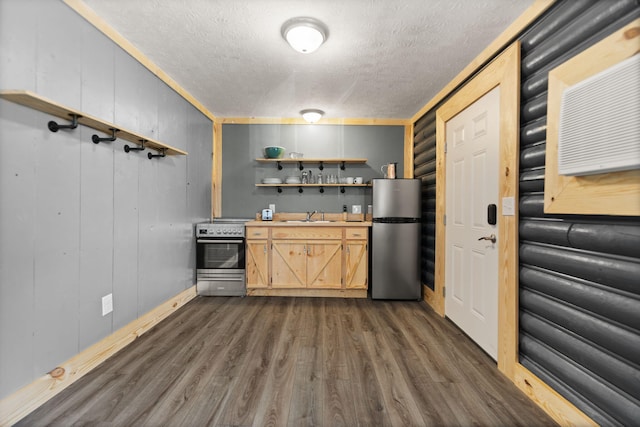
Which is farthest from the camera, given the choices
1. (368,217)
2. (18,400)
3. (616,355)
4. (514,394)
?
(368,217)

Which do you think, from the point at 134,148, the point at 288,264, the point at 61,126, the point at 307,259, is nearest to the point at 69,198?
the point at 61,126

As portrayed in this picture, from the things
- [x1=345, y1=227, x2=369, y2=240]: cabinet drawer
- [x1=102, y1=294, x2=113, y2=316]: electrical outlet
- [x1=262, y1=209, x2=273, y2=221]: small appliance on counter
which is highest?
[x1=262, y1=209, x2=273, y2=221]: small appliance on counter

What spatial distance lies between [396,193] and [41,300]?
3.42 metres

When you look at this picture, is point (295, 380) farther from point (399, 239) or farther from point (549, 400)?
point (399, 239)

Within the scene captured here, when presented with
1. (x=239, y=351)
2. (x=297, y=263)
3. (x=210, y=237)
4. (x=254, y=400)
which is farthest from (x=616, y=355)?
(x=210, y=237)

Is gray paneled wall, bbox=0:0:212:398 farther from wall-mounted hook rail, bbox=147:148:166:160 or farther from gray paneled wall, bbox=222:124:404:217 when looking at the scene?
gray paneled wall, bbox=222:124:404:217

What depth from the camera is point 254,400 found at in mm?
1743

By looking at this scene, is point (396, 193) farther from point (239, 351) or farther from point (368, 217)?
point (239, 351)

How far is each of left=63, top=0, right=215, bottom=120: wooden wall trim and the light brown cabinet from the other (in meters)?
1.96

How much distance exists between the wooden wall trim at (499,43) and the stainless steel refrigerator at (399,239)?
3.86 ft

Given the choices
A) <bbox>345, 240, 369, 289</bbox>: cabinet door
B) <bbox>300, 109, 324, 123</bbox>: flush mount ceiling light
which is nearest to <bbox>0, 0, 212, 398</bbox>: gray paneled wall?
<bbox>300, 109, 324, 123</bbox>: flush mount ceiling light

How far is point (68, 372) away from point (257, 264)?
2.13m

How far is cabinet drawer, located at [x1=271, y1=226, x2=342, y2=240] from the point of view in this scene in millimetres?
3785

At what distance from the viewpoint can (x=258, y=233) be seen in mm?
3812
